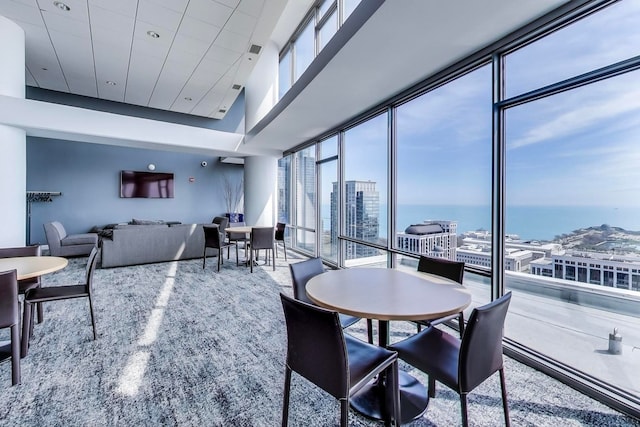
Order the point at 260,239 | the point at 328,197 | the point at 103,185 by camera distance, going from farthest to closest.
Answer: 1. the point at 103,185
2. the point at 328,197
3. the point at 260,239

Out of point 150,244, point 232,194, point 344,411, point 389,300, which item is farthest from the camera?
point 232,194

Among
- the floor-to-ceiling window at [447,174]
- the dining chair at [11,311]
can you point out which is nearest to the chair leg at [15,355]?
the dining chair at [11,311]

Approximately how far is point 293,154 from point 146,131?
3259mm

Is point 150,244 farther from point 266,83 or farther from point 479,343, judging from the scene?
point 479,343

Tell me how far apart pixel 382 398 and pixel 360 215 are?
10.5ft

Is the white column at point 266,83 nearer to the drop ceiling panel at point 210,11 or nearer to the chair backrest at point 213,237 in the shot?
the drop ceiling panel at point 210,11

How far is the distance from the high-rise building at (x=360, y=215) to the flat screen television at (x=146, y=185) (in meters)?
5.94

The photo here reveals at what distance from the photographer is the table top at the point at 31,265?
2215 millimetres

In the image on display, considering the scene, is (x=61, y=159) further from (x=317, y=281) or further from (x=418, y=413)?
(x=418, y=413)

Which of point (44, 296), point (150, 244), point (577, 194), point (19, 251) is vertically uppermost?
point (577, 194)

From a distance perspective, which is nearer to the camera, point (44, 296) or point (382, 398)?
point (382, 398)

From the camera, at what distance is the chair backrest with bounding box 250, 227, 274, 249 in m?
5.18

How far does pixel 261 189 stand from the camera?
24.6ft

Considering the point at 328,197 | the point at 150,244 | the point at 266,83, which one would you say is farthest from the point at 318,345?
the point at 266,83
